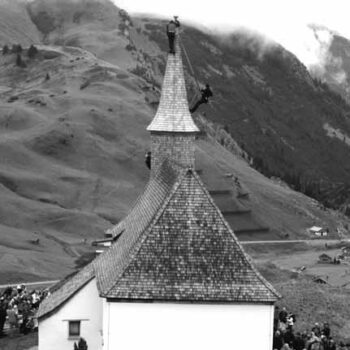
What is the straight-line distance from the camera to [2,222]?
9681 centimetres

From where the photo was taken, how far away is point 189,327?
30.7 m

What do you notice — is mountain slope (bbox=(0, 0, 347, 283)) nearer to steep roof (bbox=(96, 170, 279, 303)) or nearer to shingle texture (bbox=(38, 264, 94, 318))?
shingle texture (bbox=(38, 264, 94, 318))

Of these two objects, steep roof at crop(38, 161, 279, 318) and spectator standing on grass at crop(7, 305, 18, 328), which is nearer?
steep roof at crop(38, 161, 279, 318)

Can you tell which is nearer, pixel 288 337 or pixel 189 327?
pixel 189 327

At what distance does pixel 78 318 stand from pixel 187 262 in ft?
26.6

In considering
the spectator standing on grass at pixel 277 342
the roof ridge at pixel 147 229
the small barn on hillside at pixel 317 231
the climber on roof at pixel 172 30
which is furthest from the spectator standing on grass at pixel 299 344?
the small barn on hillside at pixel 317 231

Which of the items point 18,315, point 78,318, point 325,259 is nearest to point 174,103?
point 78,318

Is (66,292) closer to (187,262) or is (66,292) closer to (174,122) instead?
(187,262)

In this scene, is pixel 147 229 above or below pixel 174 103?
below

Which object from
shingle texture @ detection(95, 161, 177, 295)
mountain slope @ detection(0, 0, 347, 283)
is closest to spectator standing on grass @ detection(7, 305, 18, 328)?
shingle texture @ detection(95, 161, 177, 295)

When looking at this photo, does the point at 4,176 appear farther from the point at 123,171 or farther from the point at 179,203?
the point at 179,203

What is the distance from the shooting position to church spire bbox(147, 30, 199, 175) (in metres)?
40.6

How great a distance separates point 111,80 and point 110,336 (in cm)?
14934

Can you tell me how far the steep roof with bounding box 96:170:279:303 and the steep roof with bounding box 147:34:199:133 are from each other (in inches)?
366
